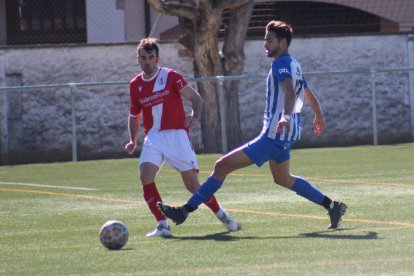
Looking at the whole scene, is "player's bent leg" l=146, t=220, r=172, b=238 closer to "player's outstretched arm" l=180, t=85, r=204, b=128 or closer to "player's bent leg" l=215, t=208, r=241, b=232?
"player's bent leg" l=215, t=208, r=241, b=232

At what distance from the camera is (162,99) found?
37.0 feet

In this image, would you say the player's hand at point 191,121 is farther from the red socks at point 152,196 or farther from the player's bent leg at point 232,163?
the red socks at point 152,196

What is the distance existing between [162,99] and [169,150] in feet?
1.65

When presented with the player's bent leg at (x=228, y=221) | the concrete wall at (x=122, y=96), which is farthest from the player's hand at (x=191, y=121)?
the concrete wall at (x=122, y=96)

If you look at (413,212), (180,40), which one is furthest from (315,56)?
(413,212)

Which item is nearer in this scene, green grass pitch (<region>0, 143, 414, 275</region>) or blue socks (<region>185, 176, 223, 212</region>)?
green grass pitch (<region>0, 143, 414, 275</region>)

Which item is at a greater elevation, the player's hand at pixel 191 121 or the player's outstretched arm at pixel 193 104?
the player's outstretched arm at pixel 193 104

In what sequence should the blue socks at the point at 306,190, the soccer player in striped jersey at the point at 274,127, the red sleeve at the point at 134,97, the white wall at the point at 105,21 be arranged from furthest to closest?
the white wall at the point at 105,21, the red sleeve at the point at 134,97, the blue socks at the point at 306,190, the soccer player in striped jersey at the point at 274,127

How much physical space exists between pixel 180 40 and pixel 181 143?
14570mm

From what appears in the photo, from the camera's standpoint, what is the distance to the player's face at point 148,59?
11.1m

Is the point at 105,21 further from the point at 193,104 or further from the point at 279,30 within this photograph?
the point at 279,30

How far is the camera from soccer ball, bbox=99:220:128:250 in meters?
9.84

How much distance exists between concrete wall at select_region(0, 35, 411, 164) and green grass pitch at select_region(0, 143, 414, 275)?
248 inches

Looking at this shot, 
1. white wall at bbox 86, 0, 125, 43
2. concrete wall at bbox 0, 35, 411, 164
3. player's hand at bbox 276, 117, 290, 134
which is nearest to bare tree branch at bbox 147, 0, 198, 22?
concrete wall at bbox 0, 35, 411, 164
